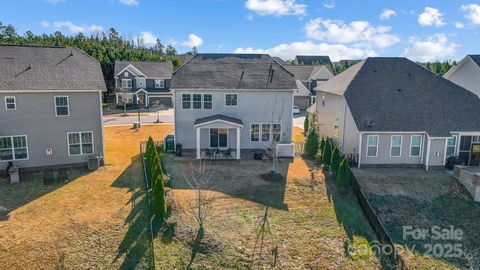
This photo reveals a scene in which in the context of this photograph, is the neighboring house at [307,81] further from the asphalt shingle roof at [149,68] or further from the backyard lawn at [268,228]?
the backyard lawn at [268,228]

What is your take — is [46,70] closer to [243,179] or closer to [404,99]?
[243,179]

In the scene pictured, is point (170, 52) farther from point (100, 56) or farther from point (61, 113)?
point (61, 113)

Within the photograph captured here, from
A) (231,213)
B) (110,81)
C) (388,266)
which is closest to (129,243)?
Result: (231,213)

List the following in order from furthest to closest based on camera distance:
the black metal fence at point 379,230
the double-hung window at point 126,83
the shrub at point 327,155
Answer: the double-hung window at point 126,83
the shrub at point 327,155
the black metal fence at point 379,230

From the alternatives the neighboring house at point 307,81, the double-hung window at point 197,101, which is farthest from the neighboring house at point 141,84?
the double-hung window at point 197,101

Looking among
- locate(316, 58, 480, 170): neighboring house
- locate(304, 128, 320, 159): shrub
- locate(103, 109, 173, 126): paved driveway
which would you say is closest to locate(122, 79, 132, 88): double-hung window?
locate(103, 109, 173, 126): paved driveway

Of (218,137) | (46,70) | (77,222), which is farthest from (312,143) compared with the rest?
(46,70)
